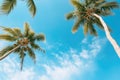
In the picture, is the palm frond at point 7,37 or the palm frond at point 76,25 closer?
the palm frond at point 76,25

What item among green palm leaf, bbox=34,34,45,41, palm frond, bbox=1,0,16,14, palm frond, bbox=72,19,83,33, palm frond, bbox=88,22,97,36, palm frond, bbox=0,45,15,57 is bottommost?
palm frond, bbox=1,0,16,14

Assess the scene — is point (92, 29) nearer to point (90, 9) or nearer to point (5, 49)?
point (90, 9)

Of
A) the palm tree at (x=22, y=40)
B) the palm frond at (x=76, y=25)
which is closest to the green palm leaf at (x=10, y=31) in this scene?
the palm tree at (x=22, y=40)

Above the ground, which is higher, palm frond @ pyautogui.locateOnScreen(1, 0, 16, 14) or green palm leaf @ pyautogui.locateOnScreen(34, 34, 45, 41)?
green palm leaf @ pyautogui.locateOnScreen(34, 34, 45, 41)

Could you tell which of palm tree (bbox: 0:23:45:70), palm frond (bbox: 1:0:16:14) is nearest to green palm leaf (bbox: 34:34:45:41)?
palm tree (bbox: 0:23:45:70)

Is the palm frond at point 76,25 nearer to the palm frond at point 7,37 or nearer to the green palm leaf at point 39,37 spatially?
the green palm leaf at point 39,37

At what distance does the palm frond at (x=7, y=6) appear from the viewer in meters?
17.4

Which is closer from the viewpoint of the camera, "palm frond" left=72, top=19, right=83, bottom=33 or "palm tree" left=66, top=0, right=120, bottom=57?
"palm tree" left=66, top=0, right=120, bottom=57

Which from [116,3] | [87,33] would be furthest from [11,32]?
[116,3]

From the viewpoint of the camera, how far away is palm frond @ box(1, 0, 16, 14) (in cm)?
1738

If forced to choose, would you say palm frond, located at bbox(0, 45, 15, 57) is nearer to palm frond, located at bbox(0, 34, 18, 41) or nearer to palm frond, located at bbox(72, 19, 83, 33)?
palm frond, located at bbox(0, 34, 18, 41)

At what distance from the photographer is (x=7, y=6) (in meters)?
17.7

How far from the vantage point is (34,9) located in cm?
2094

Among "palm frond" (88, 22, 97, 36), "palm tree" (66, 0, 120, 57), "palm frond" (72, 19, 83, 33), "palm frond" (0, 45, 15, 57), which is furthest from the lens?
"palm frond" (0, 45, 15, 57)
